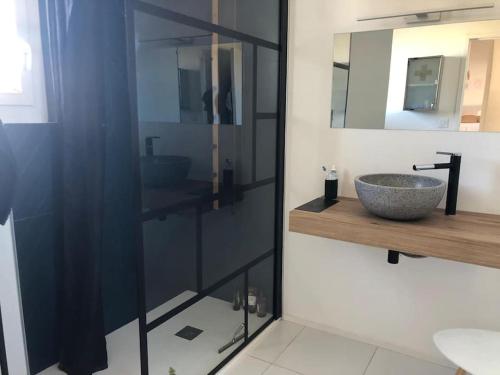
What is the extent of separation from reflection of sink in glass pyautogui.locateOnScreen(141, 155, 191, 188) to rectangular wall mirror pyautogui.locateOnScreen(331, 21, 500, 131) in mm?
947

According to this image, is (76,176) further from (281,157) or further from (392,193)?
(392,193)

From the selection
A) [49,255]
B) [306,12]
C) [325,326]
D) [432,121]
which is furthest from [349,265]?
[49,255]

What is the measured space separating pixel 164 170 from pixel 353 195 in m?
1.12

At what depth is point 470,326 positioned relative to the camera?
207 centimetres

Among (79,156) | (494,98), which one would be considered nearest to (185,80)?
(79,156)

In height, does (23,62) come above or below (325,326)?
above

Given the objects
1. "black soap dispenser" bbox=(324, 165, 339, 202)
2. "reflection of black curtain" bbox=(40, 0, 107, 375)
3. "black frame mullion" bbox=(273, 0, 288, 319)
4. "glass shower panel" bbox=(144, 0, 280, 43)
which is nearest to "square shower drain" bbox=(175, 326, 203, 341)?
"reflection of black curtain" bbox=(40, 0, 107, 375)

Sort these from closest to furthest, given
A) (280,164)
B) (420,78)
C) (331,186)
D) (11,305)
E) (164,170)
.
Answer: (164,170)
(11,305)
(420,78)
(331,186)
(280,164)

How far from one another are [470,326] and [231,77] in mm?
1773

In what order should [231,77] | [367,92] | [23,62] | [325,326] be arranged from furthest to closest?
Answer: [325,326] → [367,92] → [231,77] → [23,62]

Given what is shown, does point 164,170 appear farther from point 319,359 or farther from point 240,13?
point 319,359

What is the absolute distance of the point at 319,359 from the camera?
224cm

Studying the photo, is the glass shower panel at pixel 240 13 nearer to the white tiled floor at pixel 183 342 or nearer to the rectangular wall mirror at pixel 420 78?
the rectangular wall mirror at pixel 420 78

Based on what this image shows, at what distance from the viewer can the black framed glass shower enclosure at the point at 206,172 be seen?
1.56 meters
